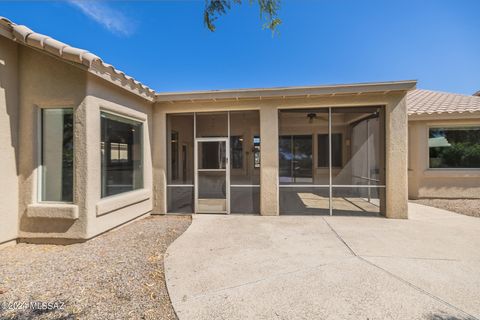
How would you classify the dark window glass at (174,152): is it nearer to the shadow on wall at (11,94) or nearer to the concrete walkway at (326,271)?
the concrete walkway at (326,271)

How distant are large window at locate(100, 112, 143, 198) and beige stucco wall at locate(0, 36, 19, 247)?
5.22 ft

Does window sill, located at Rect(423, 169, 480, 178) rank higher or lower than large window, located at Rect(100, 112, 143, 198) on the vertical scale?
lower

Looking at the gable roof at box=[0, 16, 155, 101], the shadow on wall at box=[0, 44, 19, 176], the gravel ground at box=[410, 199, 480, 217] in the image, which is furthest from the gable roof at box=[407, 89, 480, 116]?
the shadow on wall at box=[0, 44, 19, 176]

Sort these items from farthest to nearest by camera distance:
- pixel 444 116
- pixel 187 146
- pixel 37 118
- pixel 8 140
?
1. pixel 444 116
2. pixel 187 146
3. pixel 37 118
4. pixel 8 140

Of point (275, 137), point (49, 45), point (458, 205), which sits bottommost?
point (458, 205)

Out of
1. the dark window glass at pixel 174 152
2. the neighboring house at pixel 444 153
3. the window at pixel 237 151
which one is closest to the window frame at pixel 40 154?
the dark window glass at pixel 174 152

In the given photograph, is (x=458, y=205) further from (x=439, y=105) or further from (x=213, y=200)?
(x=213, y=200)

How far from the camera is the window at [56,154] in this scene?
4.71 m

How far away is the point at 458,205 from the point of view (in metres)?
7.68

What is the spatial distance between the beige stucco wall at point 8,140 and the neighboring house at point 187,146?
2 centimetres

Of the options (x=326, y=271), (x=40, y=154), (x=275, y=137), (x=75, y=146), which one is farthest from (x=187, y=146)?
(x=326, y=271)

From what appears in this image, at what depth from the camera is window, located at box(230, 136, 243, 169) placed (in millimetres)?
7049

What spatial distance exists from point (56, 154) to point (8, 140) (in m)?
0.80

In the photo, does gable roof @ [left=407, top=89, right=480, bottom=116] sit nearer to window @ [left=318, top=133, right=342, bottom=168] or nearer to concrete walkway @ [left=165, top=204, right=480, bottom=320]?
window @ [left=318, top=133, right=342, bottom=168]
